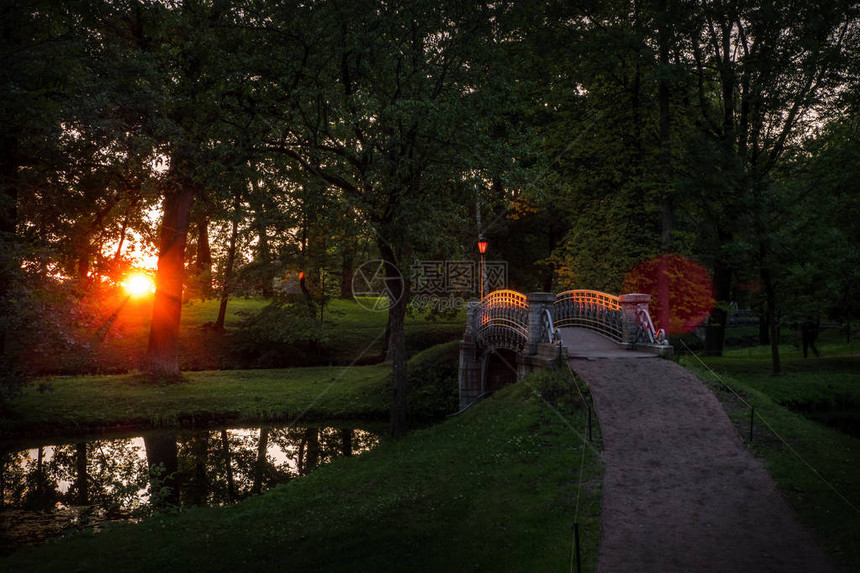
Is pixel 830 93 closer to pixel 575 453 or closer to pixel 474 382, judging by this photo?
pixel 474 382

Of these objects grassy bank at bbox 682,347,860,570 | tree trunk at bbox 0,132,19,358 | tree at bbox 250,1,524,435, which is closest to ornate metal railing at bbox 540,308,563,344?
grassy bank at bbox 682,347,860,570

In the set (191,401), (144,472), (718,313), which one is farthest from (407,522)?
(718,313)

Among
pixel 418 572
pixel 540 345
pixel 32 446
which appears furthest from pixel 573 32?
pixel 32 446

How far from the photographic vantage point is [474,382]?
24.7 metres

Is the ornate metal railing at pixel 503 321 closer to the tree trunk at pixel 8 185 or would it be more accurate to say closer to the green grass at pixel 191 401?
the green grass at pixel 191 401

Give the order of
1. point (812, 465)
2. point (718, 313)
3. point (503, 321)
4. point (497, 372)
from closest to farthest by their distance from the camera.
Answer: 1. point (812, 465)
2. point (503, 321)
3. point (497, 372)
4. point (718, 313)

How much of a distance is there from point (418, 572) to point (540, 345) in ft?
35.0

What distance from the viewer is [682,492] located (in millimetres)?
10203

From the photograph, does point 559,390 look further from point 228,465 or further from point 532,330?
point 228,465

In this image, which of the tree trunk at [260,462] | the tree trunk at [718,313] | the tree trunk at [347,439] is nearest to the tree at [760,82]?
the tree trunk at [718,313]

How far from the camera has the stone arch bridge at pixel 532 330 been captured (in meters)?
18.4

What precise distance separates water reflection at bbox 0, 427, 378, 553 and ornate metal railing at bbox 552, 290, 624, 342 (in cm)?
907

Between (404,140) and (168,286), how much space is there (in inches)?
596

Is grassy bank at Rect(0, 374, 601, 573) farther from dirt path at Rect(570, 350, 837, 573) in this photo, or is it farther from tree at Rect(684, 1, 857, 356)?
tree at Rect(684, 1, 857, 356)
